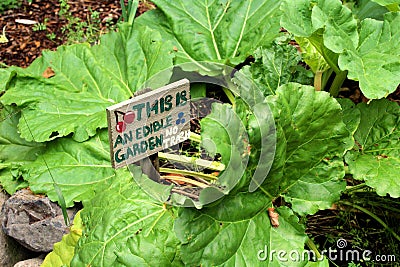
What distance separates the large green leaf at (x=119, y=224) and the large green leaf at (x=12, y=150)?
1.82 feet

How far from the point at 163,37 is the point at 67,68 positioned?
518 mm

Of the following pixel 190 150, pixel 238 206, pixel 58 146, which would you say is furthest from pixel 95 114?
pixel 238 206

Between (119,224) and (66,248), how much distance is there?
315 millimetres

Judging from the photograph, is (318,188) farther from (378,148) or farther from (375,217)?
(375,217)

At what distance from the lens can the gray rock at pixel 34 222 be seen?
2469 millimetres

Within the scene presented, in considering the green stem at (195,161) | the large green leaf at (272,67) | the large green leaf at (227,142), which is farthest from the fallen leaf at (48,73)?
the large green leaf at (227,142)

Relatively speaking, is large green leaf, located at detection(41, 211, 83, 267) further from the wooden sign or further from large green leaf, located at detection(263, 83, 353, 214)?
large green leaf, located at detection(263, 83, 353, 214)

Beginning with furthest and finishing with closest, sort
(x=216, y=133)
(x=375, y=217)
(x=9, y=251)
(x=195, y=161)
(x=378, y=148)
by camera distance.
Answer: (x=9, y=251), (x=195, y=161), (x=375, y=217), (x=378, y=148), (x=216, y=133)

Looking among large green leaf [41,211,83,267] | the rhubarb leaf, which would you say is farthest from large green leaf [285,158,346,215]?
large green leaf [41,211,83,267]

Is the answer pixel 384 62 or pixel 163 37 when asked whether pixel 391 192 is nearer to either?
pixel 384 62

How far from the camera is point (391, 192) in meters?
1.92

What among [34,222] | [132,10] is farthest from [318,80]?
[34,222]

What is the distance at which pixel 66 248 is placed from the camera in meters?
2.27

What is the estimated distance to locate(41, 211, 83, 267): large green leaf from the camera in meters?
2.23
